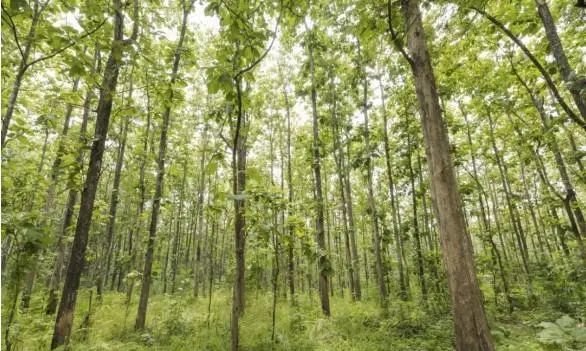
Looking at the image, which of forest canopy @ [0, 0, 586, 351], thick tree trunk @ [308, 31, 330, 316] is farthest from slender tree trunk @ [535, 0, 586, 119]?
thick tree trunk @ [308, 31, 330, 316]

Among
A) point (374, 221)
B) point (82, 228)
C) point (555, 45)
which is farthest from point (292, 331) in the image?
point (555, 45)

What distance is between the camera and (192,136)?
806 inches

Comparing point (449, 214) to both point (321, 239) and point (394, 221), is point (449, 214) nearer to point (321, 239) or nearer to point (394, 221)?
point (321, 239)

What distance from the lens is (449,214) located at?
3.46 metres

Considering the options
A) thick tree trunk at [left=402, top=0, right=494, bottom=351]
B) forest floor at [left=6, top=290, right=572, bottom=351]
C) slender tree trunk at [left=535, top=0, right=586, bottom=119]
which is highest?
slender tree trunk at [left=535, top=0, right=586, bottom=119]

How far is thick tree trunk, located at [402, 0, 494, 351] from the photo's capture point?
316 cm

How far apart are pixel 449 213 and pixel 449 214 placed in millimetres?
→ 12

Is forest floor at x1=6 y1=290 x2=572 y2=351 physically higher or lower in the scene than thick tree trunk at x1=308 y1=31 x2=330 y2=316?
lower

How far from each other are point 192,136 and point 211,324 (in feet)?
47.3

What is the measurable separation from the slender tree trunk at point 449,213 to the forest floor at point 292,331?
4118 millimetres

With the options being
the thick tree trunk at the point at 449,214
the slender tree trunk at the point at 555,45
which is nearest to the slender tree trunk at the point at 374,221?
the slender tree trunk at the point at 555,45

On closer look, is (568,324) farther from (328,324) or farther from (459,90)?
(459,90)

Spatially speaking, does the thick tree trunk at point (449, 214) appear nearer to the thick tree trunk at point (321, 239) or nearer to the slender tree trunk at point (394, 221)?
the thick tree trunk at point (321, 239)

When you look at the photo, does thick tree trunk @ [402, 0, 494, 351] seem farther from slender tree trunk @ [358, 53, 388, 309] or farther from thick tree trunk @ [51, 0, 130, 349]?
slender tree trunk @ [358, 53, 388, 309]
